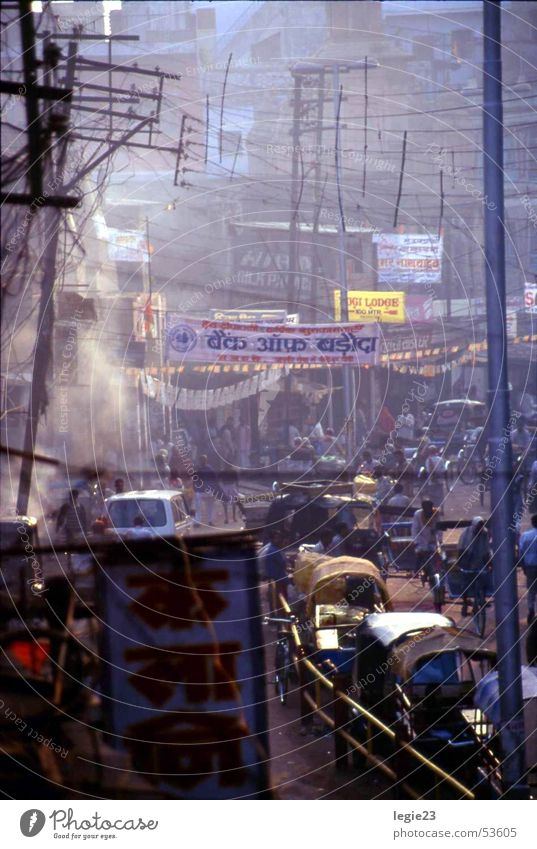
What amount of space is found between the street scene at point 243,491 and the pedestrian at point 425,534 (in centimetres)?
5

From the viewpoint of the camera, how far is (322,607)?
9656 millimetres

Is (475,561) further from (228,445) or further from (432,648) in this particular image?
(228,445)

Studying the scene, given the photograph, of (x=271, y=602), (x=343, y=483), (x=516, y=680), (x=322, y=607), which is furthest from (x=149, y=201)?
(x=516, y=680)

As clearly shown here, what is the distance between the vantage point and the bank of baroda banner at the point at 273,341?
9.77 m

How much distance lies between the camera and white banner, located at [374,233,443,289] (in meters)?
18.6

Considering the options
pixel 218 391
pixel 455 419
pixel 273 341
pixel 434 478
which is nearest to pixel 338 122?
pixel 273 341

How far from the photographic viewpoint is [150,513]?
10.9m

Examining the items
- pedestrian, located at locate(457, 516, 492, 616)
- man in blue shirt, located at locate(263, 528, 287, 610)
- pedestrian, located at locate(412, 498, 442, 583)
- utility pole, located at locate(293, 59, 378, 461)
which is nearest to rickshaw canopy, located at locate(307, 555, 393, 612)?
man in blue shirt, located at locate(263, 528, 287, 610)

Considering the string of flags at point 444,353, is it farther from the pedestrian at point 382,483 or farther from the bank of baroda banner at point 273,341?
the bank of baroda banner at point 273,341

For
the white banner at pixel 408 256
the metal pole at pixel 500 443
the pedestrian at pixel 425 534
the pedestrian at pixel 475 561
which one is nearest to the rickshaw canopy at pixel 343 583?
the pedestrian at pixel 475 561

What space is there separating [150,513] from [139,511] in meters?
0.47

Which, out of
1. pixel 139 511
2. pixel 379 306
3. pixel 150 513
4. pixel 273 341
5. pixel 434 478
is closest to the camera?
pixel 273 341

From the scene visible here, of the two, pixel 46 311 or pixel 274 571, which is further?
pixel 274 571
